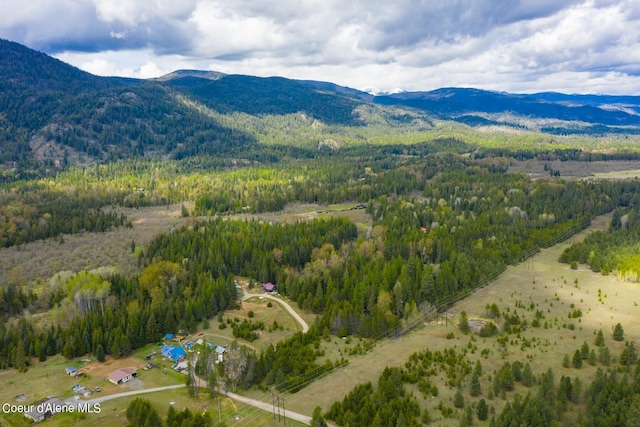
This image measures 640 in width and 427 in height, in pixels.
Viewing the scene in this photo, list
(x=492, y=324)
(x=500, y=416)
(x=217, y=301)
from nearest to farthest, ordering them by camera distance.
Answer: (x=500, y=416) < (x=492, y=324) < (x=217, y=301)

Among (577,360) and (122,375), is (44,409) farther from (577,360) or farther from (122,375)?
(577,360)

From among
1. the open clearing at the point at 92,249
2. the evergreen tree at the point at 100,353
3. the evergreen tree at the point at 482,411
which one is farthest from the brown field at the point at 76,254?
the evergreen tree at the point at 482,411

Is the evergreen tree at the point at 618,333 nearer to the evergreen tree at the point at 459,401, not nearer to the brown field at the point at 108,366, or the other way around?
the evergreen tree at the point at 459,401

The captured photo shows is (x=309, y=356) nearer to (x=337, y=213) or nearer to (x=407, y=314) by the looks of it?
(x=407, y=314)

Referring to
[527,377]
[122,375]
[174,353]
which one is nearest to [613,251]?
[527,377]

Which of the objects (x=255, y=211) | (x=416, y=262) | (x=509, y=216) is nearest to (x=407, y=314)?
(x=416, y=262)

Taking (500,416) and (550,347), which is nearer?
(500,416)
